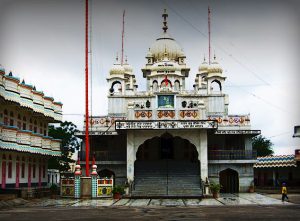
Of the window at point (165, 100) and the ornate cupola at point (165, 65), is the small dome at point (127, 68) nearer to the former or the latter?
the ornate cupola at point (165, 65)

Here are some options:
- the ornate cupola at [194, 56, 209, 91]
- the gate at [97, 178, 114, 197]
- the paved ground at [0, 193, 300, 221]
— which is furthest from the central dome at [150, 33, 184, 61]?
the paved ground at [0, 193, 300, 221]

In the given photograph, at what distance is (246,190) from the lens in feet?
125

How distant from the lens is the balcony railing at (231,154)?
1500 inches

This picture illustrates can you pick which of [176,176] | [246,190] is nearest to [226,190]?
[246,190]

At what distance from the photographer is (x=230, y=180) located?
40.1 meters

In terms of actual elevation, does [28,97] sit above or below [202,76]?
below

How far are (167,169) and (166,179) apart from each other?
1660mm

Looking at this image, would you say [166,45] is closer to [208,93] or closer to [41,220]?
[208,93]

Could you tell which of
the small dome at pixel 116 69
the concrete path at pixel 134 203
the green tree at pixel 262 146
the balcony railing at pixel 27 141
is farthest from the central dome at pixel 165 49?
the green tree at pixel 262 146

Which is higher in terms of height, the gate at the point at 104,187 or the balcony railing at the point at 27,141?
the balcony railing at the point at 27,141

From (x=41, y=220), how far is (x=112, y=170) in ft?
70.0

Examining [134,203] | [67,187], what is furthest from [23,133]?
[134,203]

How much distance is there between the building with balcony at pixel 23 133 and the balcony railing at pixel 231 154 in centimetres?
1289

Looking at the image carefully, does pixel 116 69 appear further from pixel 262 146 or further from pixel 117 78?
pixel 262 146
